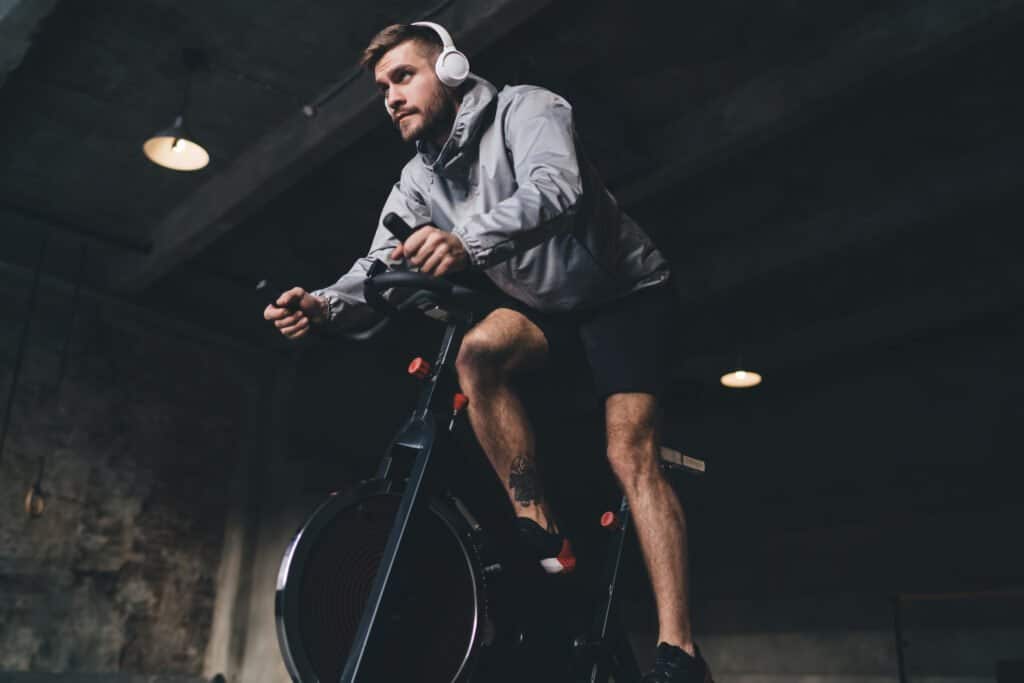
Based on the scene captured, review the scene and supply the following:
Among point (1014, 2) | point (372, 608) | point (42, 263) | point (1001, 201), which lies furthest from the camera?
point (42, 263)

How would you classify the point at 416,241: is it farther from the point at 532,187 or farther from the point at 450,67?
the point at 450,67

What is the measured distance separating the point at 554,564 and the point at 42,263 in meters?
6.61

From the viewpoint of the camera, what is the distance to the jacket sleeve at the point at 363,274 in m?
2.23

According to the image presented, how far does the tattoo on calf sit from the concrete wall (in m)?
5.99

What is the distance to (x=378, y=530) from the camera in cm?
191

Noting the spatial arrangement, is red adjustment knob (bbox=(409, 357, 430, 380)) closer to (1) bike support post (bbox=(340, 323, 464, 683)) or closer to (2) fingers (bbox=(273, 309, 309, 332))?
(1) bike support post (bbox=(340, 323, 464, 683))

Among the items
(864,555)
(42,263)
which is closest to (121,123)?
(42,263)

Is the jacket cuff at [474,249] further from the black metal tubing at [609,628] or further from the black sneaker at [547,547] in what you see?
the black metal tubing at [609,628]

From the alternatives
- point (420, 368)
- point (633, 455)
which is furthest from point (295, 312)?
point (633, 455)

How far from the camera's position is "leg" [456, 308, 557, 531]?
2039mm

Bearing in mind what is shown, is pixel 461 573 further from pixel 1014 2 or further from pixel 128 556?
pixel 128 556

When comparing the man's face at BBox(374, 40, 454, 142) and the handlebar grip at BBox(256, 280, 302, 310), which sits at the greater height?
the man's face at BBox(374, 40, 454, 142)

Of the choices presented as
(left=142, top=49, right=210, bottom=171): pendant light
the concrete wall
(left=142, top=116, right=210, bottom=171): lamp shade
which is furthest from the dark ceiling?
the concrete wall

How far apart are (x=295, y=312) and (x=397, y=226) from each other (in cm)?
56
